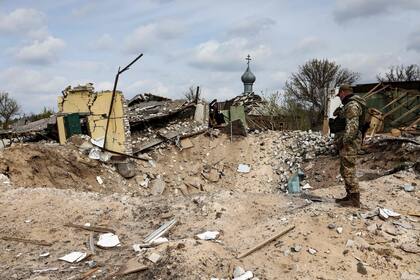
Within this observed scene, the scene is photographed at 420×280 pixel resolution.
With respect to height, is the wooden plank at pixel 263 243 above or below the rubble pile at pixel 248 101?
below

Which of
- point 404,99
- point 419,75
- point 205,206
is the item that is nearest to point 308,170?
point 404,99

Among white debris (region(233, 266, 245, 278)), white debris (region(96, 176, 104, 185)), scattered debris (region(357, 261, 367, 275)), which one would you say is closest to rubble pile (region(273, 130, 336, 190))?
white debris (region(96, 176, 104, 185))

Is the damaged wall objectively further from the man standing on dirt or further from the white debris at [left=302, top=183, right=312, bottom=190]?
the man standing on dirt

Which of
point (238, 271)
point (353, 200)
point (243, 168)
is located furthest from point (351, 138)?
point (243, 168)

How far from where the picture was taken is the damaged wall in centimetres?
1174

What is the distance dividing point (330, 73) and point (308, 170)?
2257 centimetres

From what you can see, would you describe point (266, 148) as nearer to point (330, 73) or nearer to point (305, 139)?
point (305, 139)

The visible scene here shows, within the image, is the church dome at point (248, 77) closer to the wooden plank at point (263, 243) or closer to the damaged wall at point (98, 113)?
the damaged wall at point (98, 113)

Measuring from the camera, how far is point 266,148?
46.0 ft

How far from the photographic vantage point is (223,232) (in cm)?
520

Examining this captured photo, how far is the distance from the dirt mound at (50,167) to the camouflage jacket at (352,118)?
251 inches

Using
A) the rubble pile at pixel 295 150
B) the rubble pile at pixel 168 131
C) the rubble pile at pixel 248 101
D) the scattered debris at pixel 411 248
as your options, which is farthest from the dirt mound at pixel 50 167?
the rubble pile at pixel 248 101

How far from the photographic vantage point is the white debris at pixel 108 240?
5.25 meters

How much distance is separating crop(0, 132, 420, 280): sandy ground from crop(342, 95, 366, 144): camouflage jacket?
95 centimetres
